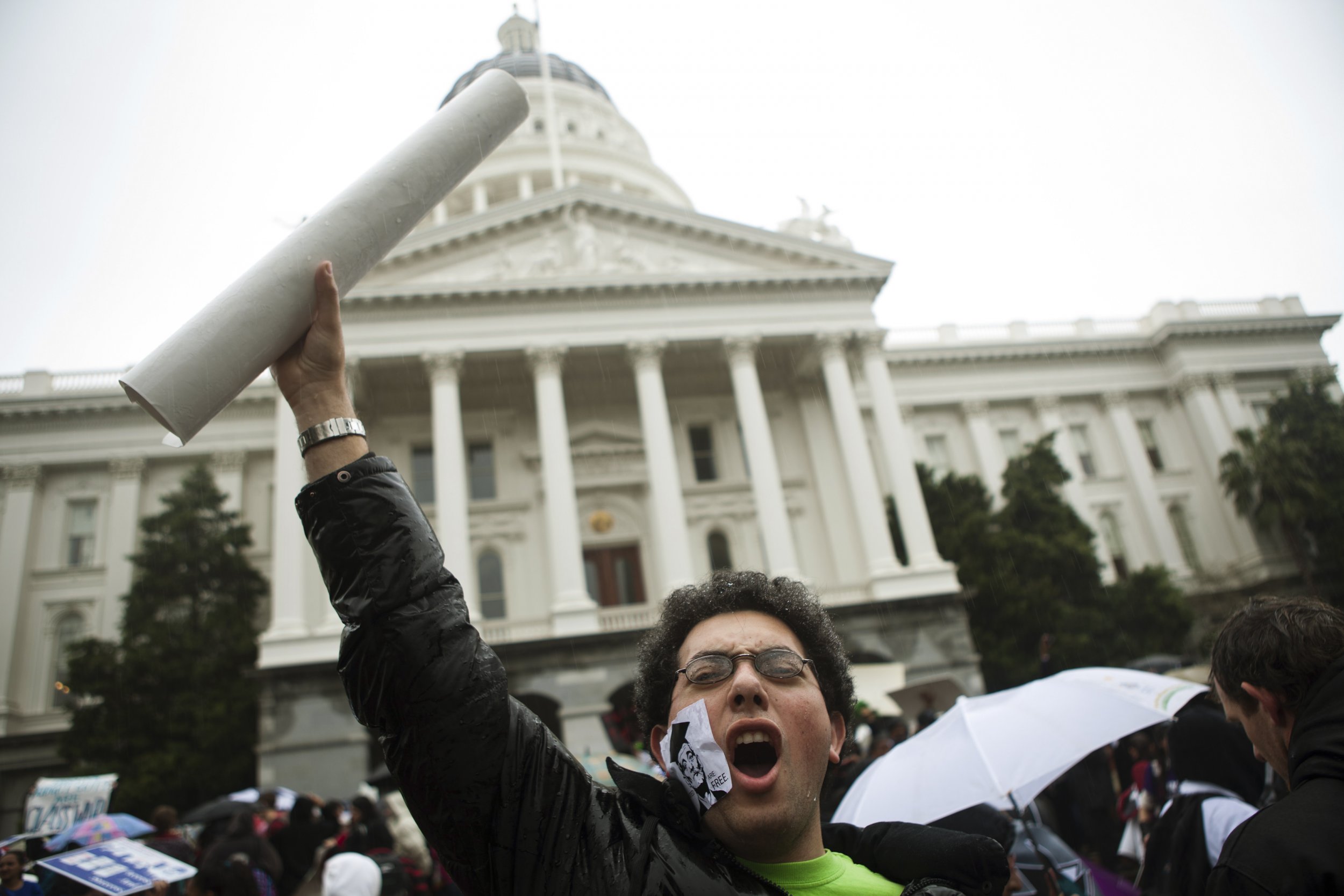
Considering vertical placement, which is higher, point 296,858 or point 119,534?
point 119,534

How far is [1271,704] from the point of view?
2.54 m

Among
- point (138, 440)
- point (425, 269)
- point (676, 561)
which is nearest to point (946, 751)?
point (676, 561)

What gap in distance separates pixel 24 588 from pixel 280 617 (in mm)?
13678

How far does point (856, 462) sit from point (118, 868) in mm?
23219

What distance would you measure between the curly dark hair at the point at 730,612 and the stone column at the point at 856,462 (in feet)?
76.1

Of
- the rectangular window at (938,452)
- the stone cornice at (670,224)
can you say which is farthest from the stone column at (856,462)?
the rectangular window at (938,452)

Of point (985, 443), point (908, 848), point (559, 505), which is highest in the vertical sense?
point (985, 443)

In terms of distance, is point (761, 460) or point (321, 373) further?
point (761, 460)

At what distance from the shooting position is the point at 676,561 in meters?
24.4

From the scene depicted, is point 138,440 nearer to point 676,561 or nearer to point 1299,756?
point 676,561

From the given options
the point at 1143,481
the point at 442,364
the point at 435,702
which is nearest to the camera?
the point at 435,702

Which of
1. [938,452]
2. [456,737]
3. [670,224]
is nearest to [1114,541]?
[938,452]

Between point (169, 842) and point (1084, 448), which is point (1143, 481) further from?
point (169, 842)

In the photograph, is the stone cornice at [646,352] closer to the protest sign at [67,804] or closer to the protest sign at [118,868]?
the protest sign at [67,804]
